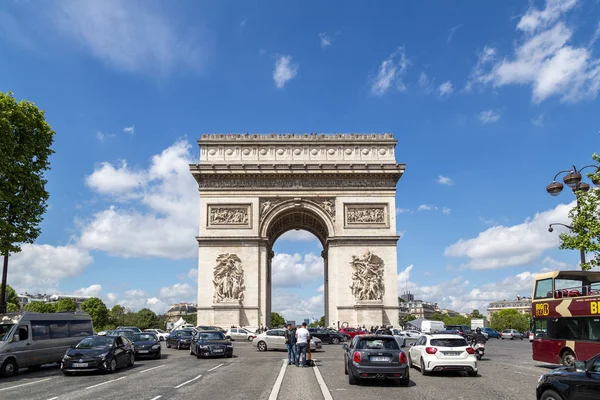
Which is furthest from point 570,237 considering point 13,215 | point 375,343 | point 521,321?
point 521,321

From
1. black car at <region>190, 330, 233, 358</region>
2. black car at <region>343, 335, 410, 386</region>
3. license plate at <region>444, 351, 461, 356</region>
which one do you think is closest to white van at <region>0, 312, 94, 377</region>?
black car at <region>190, 330, 233, 358</region>

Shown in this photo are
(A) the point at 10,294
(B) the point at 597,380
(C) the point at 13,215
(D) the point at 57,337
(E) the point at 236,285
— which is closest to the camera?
(B) the point at 597,380

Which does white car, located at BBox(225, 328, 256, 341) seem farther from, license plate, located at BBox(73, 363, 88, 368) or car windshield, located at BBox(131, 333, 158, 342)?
license plate, located at BBox(73, 363, 88, 368)

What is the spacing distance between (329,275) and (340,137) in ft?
40.5

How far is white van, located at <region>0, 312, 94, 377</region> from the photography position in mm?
19047

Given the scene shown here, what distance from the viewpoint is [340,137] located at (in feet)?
156

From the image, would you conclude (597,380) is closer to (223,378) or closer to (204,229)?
(223,378)

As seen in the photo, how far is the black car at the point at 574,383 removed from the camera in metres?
8.28

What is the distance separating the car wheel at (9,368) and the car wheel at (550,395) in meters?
17.4

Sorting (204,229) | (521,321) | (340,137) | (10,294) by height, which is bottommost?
(521,321)

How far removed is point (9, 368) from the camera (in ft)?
61.8

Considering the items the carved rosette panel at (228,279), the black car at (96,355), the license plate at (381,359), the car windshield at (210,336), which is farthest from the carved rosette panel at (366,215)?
the license plate at (381,359)

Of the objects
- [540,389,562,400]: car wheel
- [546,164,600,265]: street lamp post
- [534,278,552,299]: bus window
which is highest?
[546,164,600,265]: street lamp post

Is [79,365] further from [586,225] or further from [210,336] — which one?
[586,225]
